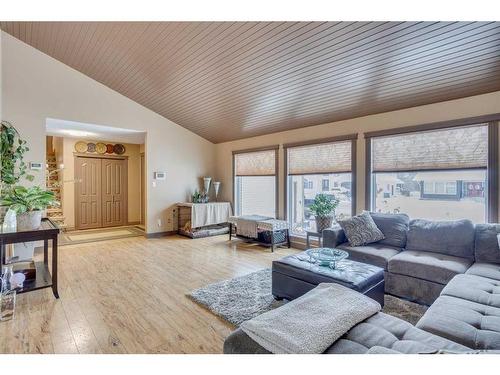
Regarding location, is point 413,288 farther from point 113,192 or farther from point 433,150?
point 113,192

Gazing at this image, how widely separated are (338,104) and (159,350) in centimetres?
373

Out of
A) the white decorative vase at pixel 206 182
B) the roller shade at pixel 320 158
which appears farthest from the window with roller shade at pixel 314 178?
the white decorative vase at pixel 206 182

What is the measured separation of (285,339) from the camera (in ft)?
4.61

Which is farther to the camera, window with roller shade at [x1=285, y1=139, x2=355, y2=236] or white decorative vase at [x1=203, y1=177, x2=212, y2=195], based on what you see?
white decorative vase at [x1=203, y1=177, x2=212, y2=195]

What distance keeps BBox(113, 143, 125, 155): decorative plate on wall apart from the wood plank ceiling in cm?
258

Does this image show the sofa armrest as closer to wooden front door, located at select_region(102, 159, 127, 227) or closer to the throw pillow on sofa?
the throw pillow on sofa

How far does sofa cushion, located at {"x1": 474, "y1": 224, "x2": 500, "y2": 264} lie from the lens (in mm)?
2729

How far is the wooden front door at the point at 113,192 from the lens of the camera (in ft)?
24.3

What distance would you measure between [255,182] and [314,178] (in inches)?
63.3

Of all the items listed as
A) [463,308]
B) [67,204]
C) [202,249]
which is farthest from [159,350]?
[67,204]

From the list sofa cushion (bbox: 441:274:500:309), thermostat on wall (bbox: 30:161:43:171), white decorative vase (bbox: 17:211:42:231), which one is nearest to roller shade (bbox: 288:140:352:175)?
sofa cushion (bbox: 441:274:500:309)
